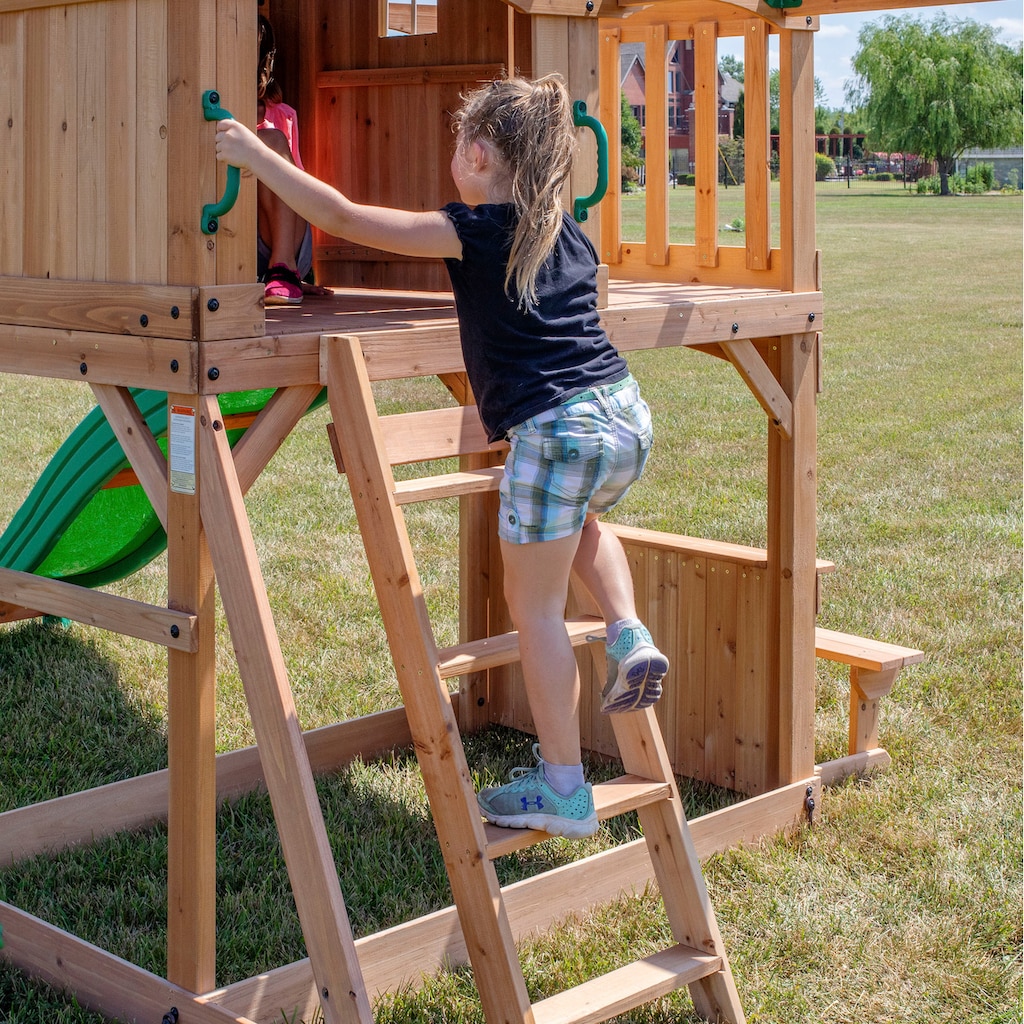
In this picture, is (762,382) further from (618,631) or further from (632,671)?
(632,671)

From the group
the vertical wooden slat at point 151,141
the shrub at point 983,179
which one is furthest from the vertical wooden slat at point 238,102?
the shrub at point 983,179

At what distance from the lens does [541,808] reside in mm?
3375

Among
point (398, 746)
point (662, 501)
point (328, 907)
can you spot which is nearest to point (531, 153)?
point (328, 907)

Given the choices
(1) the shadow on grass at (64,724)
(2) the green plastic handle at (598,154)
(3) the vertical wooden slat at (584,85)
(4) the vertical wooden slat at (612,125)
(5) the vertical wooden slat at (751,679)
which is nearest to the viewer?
(2) the green plastic handle at (598,154)

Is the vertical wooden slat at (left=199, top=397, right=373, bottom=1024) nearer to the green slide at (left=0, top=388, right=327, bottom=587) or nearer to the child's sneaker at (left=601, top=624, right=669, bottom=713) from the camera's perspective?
the child's sneaker at (left=601, top=624, right=669, bottom=713)

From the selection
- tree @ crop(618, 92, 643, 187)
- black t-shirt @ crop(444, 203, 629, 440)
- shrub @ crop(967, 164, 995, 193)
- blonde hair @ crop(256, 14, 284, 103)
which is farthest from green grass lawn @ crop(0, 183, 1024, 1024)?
shrub @ crop(967, 164, 995, 193)

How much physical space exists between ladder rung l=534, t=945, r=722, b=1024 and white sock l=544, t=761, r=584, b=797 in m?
0.46

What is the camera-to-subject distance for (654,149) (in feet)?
18.4

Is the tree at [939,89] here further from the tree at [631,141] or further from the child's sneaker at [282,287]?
the child's sneaker at [282,287]

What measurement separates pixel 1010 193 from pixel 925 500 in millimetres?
64119

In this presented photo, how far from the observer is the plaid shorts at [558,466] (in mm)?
3359

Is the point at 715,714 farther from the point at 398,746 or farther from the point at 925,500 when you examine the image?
the point at 925,500

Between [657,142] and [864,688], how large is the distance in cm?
220

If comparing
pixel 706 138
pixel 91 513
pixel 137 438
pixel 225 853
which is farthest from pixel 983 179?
pixel 137 438
